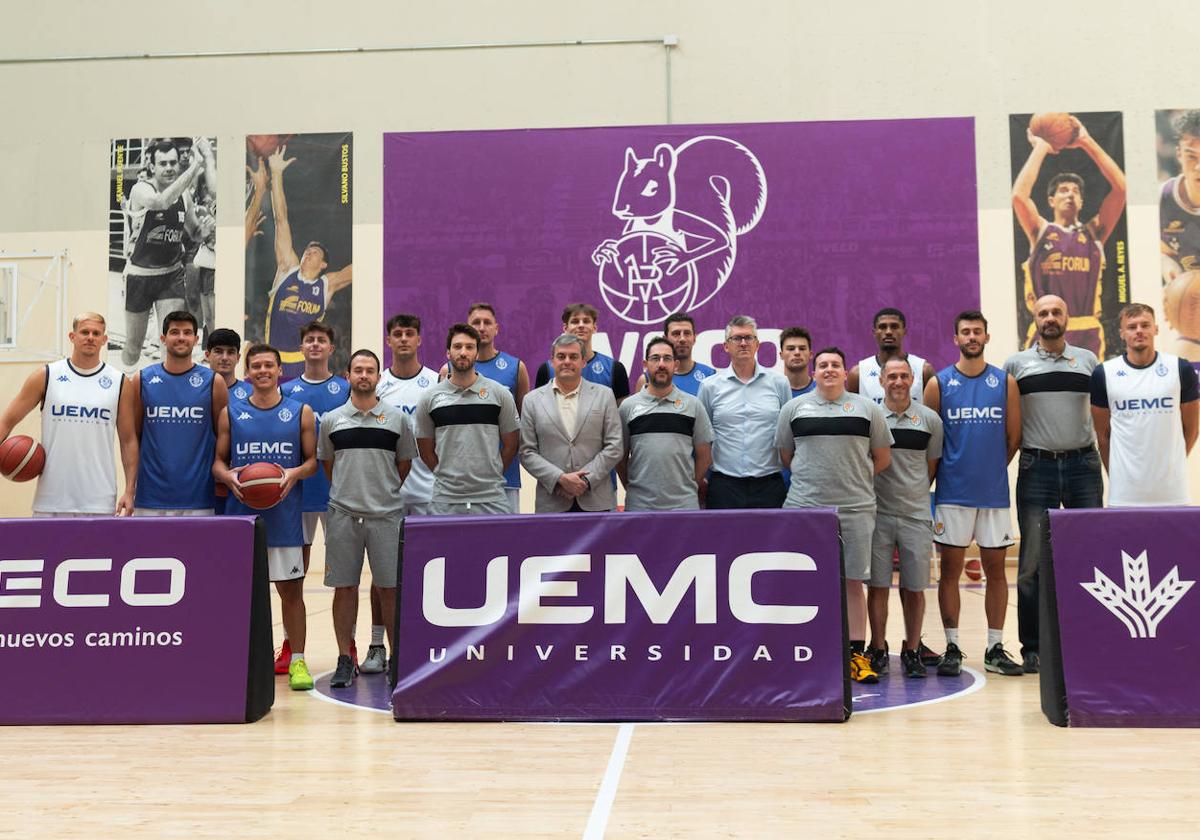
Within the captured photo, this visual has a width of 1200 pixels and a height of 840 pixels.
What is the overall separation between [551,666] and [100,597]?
6.77 ft

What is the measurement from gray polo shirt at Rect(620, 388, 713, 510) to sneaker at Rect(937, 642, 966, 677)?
1.64 meters

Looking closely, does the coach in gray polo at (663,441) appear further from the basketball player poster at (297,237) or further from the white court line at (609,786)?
the basketball player poster at (297,237)

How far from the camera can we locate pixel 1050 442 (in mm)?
5902

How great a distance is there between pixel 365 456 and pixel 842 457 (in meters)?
2.49

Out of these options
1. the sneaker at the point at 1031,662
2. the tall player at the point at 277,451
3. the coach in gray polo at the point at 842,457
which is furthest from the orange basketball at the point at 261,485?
the sneaker at the point at 1031,662

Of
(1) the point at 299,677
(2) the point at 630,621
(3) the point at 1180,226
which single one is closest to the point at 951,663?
(2) the point at 630,621

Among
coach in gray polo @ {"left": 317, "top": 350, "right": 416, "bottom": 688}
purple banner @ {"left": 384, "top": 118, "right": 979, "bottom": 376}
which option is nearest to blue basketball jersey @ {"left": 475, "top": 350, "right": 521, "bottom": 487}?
coach in gray polo @ {"left": 317, "top": 350, "right": 416, "bottom": 688}

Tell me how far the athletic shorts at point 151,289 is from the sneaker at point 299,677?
7.87 m

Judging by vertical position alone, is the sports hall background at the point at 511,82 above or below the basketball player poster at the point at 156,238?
above

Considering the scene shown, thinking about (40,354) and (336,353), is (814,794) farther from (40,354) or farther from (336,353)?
(40,354)

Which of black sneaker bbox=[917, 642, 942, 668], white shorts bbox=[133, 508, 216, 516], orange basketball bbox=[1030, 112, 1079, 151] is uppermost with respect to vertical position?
orange basketball bbox=[1030, 112, 1079, 151]

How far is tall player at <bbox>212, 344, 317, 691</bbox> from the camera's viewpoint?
225 inches

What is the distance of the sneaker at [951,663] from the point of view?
5859 mm

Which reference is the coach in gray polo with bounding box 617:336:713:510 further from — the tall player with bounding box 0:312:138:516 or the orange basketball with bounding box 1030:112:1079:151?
the orange basketball with bounding box 1030:112:1079:151
